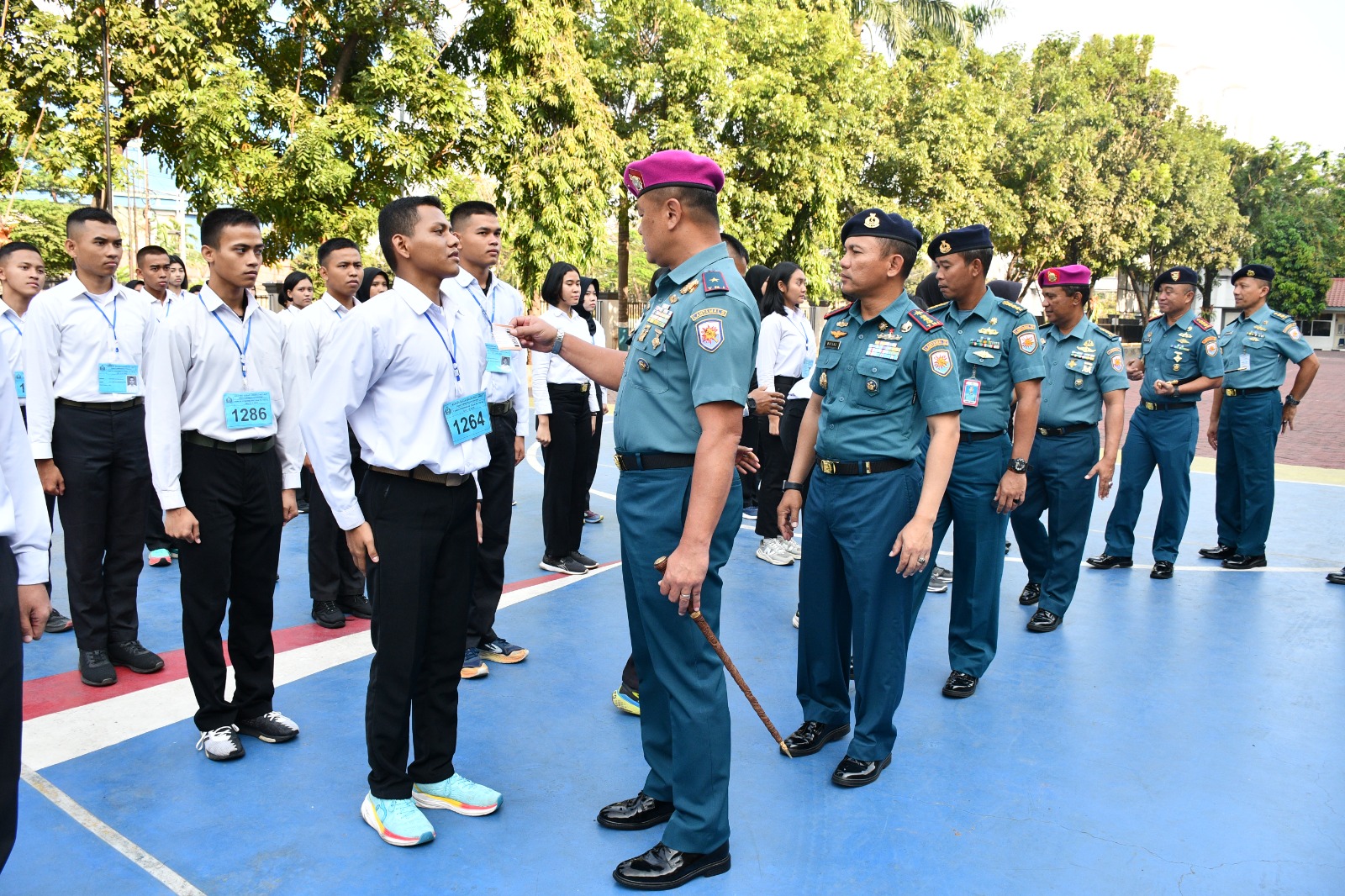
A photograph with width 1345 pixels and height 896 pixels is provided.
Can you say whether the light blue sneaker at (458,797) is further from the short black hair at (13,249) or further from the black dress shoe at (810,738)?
the short black hair at (13,249)

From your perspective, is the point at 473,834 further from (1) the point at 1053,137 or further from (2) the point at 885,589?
(1) the point at 1053,137

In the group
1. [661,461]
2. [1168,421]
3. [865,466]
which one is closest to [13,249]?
[661,461]

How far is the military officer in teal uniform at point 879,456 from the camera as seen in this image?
133 inches

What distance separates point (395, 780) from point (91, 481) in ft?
7.88

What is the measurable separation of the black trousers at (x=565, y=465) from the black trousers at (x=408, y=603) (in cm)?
283

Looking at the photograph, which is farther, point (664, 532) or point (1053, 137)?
point (1053, 137)

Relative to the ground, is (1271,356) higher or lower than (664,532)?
higher

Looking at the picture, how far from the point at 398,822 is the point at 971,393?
2899 mm

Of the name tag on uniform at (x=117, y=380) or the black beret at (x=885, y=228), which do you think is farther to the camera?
the name tag on uniform at (x=117, y=380)

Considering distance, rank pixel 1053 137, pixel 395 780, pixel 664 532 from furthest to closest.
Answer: pixel 1053 137 < pixel 395 780 < pixel 664 532

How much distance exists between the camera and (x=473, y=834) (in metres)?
3.02

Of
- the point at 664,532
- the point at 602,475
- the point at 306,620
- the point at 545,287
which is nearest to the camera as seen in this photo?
the point at 664,532

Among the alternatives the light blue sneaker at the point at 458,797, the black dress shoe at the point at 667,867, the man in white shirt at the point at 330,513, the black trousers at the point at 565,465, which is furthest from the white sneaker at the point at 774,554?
the black dress shoe at the point at 667,867

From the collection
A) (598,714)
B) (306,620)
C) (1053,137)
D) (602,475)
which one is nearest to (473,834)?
(598,714)
